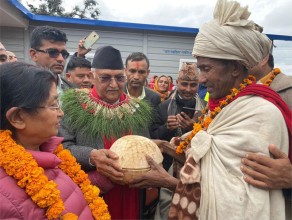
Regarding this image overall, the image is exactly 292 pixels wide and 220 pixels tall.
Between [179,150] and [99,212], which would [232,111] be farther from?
[99,212]

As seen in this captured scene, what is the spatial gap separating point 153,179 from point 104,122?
681mm

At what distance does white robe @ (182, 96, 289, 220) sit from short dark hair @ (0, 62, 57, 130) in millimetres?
1030

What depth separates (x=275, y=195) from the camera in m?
1.89

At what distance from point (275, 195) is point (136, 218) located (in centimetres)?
122

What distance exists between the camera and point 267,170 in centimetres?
184

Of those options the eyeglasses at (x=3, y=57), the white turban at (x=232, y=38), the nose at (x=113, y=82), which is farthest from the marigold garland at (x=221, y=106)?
the eyeglasses at (x=3, y=57)

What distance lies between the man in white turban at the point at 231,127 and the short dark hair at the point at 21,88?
1.00 metres

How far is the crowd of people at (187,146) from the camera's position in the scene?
5.68ft

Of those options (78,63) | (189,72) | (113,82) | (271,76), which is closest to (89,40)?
(78,63)

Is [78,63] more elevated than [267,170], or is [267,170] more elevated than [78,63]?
[78,63]

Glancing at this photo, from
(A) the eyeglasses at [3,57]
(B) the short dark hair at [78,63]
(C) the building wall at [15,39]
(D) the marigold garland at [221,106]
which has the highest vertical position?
(C) the building wall at [15,39]

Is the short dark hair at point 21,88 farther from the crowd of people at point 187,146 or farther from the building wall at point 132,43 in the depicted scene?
the building wall at point 132,43

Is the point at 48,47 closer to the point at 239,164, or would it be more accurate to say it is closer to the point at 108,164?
the point at 108,164

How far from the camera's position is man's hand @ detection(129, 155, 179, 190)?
7.39 feet
